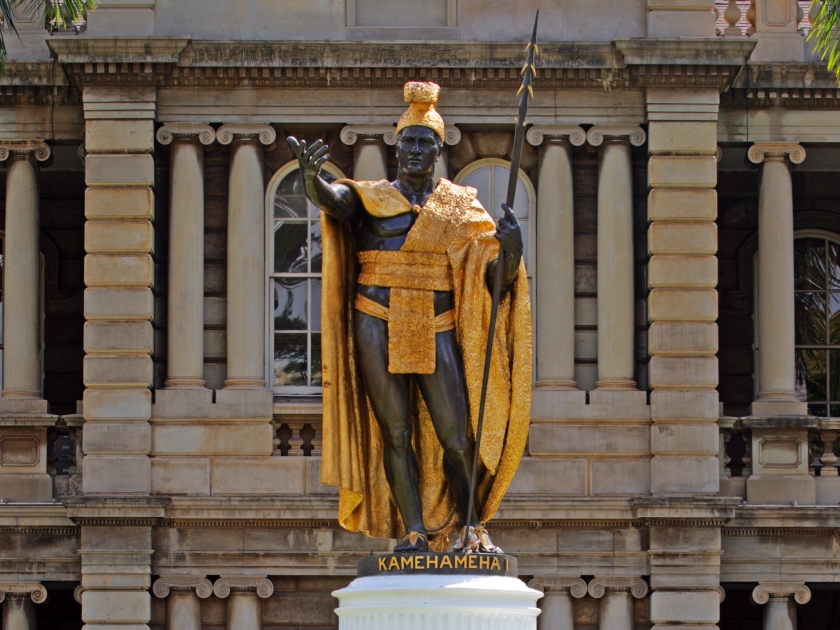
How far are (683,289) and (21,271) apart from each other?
319 inches

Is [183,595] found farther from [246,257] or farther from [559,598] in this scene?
[559,598]

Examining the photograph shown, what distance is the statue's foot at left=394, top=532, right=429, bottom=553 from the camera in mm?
12453

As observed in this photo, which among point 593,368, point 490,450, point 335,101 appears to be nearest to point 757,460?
point 593,368

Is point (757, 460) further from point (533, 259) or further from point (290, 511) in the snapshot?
point (290, 511)

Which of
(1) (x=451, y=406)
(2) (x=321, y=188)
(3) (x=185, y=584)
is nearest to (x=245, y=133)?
(3) (x=185, y=584)

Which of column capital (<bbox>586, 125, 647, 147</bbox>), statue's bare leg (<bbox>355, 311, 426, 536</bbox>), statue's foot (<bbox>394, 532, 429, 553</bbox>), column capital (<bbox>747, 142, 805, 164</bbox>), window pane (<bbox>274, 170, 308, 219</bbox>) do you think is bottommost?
statue's foot (<bbox>394, 532, 429, 553</bbox>)

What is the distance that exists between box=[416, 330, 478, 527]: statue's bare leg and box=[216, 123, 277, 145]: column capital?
1346 cm

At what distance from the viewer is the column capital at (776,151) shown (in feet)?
87.4

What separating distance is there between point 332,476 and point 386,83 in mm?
13619

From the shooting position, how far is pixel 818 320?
28438 mm

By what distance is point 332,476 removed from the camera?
12938mm

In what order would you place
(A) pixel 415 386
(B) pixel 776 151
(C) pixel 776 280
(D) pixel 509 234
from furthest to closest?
1. (B) pixel 776 151
2. (C) pixel 776 280
3. (A) pixel 415 386
4. (D) pixel 509 234

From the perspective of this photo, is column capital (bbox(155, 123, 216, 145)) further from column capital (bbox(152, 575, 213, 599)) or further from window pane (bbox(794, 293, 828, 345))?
window pane (bbox(794, 293, 828, 345))

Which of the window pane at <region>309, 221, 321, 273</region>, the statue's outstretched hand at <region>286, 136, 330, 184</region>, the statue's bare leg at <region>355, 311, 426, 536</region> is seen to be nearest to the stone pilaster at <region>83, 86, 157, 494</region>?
the window pane at <region>309, 221, 321, 273</region>
